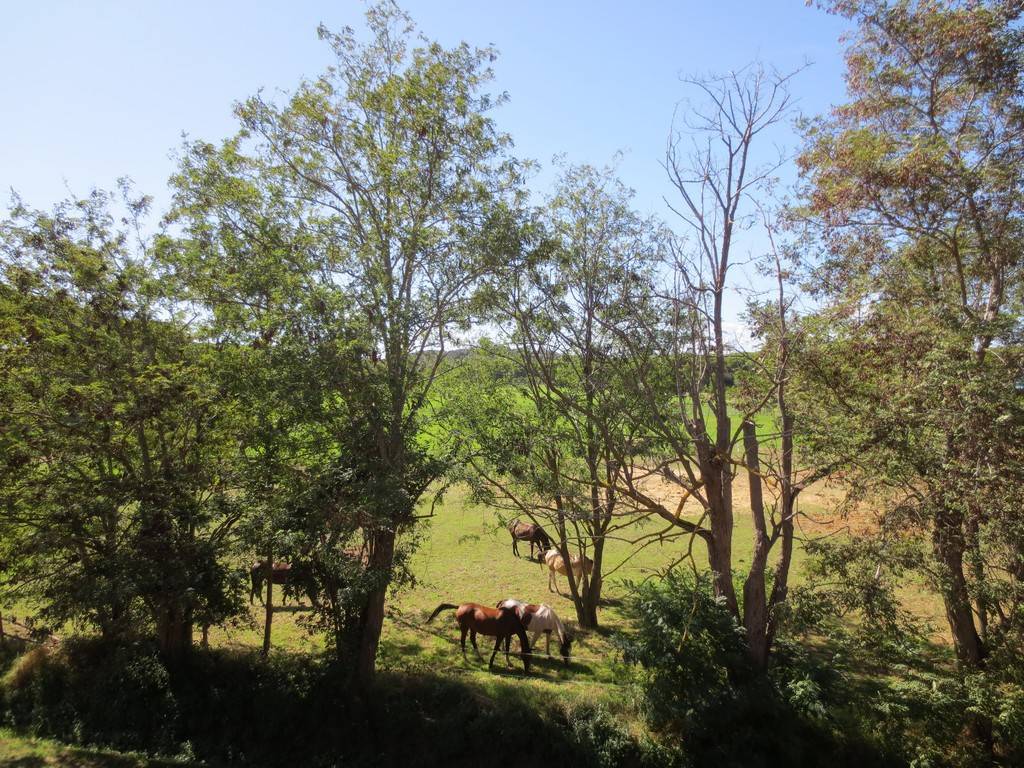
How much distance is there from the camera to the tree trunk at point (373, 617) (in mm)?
9383

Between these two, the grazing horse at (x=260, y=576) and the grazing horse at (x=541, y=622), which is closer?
the grazing horse at (x=260, y=576)

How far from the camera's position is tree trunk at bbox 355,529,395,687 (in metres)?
9.38

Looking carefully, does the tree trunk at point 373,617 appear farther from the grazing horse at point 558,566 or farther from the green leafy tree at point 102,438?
the grazing horse at point 558,566

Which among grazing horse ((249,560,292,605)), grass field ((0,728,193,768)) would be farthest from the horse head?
grass field ((0,728,193,768))

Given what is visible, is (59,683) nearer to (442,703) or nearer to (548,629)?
(442,703)

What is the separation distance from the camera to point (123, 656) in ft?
32.5

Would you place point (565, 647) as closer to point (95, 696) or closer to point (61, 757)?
point (61, 757)

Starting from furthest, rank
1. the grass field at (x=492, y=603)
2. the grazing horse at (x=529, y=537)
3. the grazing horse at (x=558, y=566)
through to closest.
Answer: the grazing horse at (x=529, y=537)
the grazing horse at (x=558, y=566)
the grass field at (x=492, y=603)

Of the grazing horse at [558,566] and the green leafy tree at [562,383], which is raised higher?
the green leafy tree at [562,383]

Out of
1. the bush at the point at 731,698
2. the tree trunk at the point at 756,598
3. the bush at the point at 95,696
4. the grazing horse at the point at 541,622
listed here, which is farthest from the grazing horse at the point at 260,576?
the tree trunk at the point at 756,598

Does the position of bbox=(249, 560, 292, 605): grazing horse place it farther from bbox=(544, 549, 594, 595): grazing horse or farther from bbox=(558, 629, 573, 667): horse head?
bbox=(544, 549, 594, 595): grazing horse

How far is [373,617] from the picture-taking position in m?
9.74

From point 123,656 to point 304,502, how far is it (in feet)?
17.1

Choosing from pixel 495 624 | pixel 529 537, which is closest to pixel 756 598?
pixel 495 624
